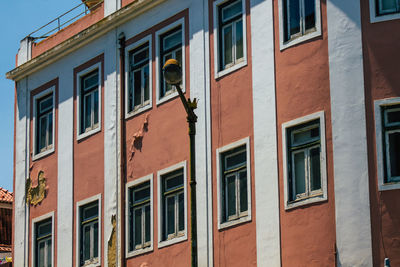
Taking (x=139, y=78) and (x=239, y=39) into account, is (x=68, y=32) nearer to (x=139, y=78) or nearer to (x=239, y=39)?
(x=139, y=78)

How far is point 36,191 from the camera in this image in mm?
34500

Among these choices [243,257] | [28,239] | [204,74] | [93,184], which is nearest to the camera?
[243,257]

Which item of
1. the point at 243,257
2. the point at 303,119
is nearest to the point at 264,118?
the point at 303,119

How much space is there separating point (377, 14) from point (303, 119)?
8.75 feet

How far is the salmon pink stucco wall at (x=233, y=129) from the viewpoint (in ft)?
86.7

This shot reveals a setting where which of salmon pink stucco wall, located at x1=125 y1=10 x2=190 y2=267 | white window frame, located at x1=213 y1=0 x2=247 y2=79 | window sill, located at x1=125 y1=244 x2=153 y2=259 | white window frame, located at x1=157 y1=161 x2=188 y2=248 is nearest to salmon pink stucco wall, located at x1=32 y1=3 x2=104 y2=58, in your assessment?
salmon pink stucco wall, located at x1=125 y1=10 x2=190 y2=267

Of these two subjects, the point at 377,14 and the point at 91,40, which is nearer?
the point at 377,14

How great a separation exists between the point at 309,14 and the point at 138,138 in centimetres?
661

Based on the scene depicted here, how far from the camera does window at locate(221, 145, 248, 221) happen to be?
26.9m

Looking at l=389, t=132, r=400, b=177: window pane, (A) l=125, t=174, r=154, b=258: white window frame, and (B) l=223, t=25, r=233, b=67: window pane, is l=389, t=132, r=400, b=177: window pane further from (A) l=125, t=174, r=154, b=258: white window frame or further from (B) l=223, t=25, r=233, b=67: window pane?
(A) l=125, t=174, r=154, b=258: white window frame

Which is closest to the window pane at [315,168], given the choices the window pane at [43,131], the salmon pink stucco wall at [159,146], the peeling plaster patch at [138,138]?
the salmon pink stucco wall at [159,146]

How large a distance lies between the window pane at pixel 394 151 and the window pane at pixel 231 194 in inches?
169

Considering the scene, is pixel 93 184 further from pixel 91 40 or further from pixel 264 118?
pixel 264 118

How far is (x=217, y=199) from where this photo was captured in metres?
27.5
